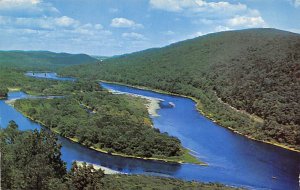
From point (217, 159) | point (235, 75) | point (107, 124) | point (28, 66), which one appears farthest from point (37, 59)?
point (217, 159)

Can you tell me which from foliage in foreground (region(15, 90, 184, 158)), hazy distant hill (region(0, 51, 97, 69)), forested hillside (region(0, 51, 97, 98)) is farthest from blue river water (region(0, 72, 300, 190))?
hazy distant hill (region(0, 51, 97, 69))

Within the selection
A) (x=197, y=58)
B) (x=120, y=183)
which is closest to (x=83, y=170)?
(x=120, y=183)

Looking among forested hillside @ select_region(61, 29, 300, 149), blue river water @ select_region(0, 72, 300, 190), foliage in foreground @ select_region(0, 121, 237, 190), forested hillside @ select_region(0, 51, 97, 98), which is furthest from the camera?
forested hillside @ select_region(0, 51, 97, 98)

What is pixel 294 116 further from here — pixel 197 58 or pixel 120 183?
pixel 197 58

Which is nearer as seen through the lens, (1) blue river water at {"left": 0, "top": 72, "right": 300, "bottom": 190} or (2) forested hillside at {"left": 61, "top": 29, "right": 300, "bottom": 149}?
(1) blue river water at {"left": 0, "top": 72, "right": 300, "bottom": 190}

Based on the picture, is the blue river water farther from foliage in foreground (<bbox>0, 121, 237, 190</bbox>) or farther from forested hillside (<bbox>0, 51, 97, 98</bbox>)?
forested hillside (<bbox>0, 51, 97, 98</bbox>)

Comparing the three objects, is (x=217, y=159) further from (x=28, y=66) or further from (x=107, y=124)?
(x=28, y=66)

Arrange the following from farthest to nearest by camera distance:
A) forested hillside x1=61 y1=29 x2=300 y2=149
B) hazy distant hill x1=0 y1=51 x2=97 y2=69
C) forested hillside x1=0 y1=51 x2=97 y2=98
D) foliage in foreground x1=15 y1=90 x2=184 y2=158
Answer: hazy distant hill x1=0 y1=51 x2=97 y2=69 → forested hillside x1=0 y1=51 x2=97 y2=98 → forested hillside x1=61 y1=29 x2=300 y2=149 → foliage in foreground x1=15 y1=90 x2=184 y2=158
